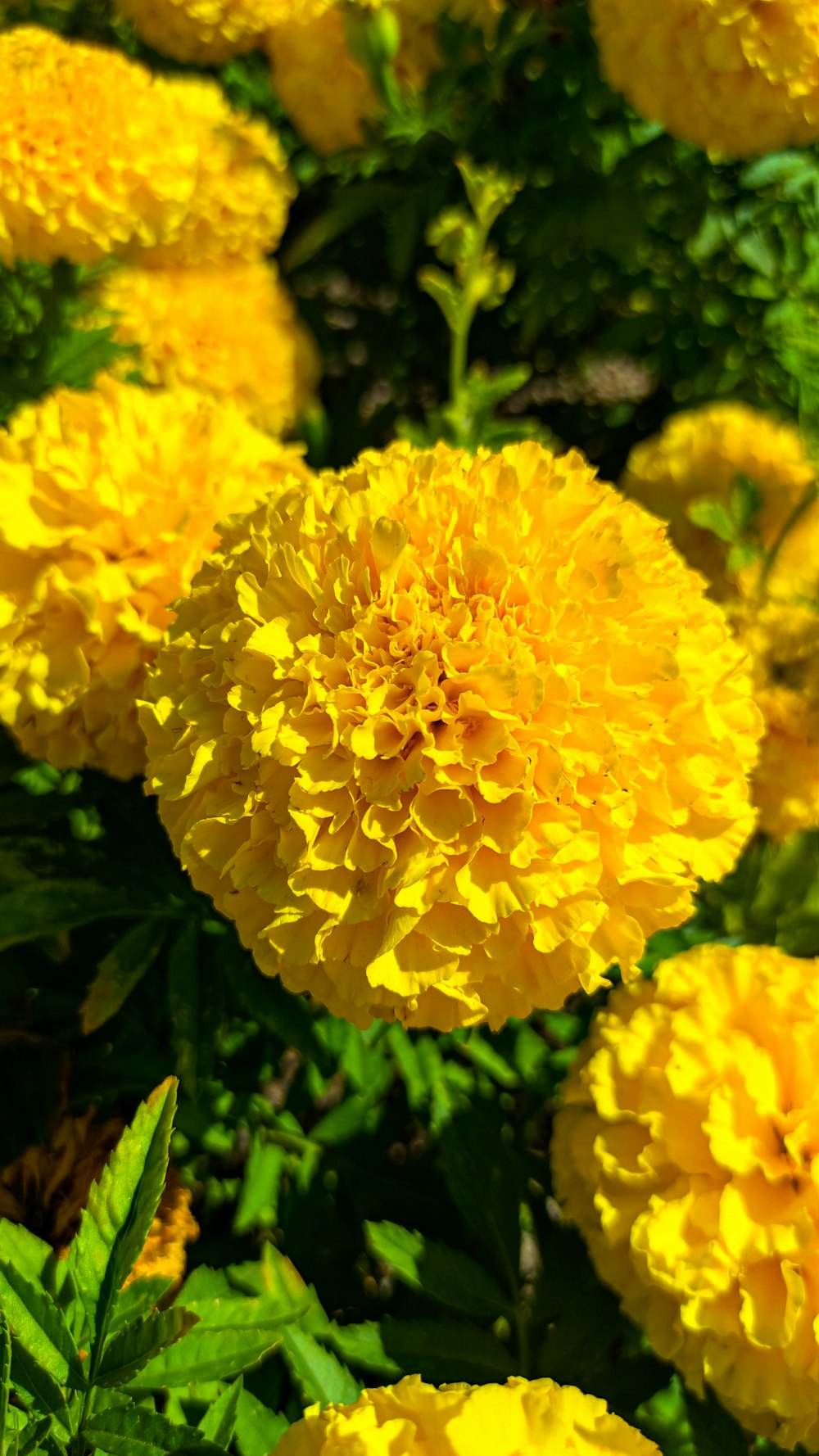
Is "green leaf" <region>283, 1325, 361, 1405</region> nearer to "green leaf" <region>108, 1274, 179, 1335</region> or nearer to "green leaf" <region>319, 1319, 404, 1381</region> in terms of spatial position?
"green leaf" <region>319, 1319, 404, 1381</region>

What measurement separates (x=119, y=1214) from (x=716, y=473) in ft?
4.19

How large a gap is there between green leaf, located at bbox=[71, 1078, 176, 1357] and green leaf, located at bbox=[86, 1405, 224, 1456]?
0.10ft

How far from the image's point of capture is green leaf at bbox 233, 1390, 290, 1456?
929 millimetres

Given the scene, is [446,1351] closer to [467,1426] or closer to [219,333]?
[467,1426]

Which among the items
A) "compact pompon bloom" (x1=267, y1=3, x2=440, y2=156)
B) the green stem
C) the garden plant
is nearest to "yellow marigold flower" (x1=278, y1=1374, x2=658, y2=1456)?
the garden plant

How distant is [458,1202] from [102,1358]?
0.45 meters

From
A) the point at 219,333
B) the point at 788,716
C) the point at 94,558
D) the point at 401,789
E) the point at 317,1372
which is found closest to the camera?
the point at 401,789

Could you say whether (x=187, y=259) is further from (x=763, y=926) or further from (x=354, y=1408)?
(x=354, y=1408)

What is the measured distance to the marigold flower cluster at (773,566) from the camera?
3.99ft

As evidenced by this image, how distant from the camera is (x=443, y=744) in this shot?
747 mm

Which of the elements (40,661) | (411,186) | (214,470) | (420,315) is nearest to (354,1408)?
(40,661)

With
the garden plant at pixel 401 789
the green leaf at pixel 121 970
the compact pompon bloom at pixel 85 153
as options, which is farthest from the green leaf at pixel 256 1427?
the compact pompon bloom at pixel 85 153

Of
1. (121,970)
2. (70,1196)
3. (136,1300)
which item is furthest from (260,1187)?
(136,1300)

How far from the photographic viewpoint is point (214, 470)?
104cm
